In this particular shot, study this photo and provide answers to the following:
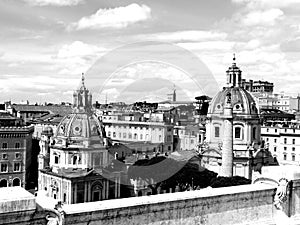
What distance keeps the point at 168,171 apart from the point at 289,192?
1066 inches

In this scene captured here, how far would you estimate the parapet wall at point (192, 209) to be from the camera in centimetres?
688

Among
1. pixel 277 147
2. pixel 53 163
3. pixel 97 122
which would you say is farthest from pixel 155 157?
pixel 277 147

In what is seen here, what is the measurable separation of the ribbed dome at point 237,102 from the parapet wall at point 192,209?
29830 mm

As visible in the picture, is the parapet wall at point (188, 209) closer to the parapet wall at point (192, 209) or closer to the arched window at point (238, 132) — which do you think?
the parapet wall at point (192, 209)

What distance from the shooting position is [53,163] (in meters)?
38.4

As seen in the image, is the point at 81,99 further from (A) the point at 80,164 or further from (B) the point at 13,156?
(B) the point at 13,156

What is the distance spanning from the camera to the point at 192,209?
813cm

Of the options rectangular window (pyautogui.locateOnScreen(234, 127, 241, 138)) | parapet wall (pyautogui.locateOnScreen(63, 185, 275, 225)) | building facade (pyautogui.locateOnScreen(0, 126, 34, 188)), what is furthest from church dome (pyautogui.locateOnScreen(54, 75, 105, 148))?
parapet wall (pyautogui.locateOnScreen(63, 185, 275, 225))

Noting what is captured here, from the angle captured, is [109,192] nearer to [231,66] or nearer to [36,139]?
[231,66]

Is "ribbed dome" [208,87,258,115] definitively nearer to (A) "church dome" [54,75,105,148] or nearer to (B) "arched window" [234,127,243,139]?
(B) "arched window" [234,127,243,139]

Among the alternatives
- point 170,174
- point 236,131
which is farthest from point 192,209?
point 236,131

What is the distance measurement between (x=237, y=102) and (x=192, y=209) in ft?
105

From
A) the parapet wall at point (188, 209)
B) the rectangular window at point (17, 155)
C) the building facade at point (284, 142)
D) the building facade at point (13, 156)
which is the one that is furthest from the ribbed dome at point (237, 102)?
the parapet wall at point (188, 209)

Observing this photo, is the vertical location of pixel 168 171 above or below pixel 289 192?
below
